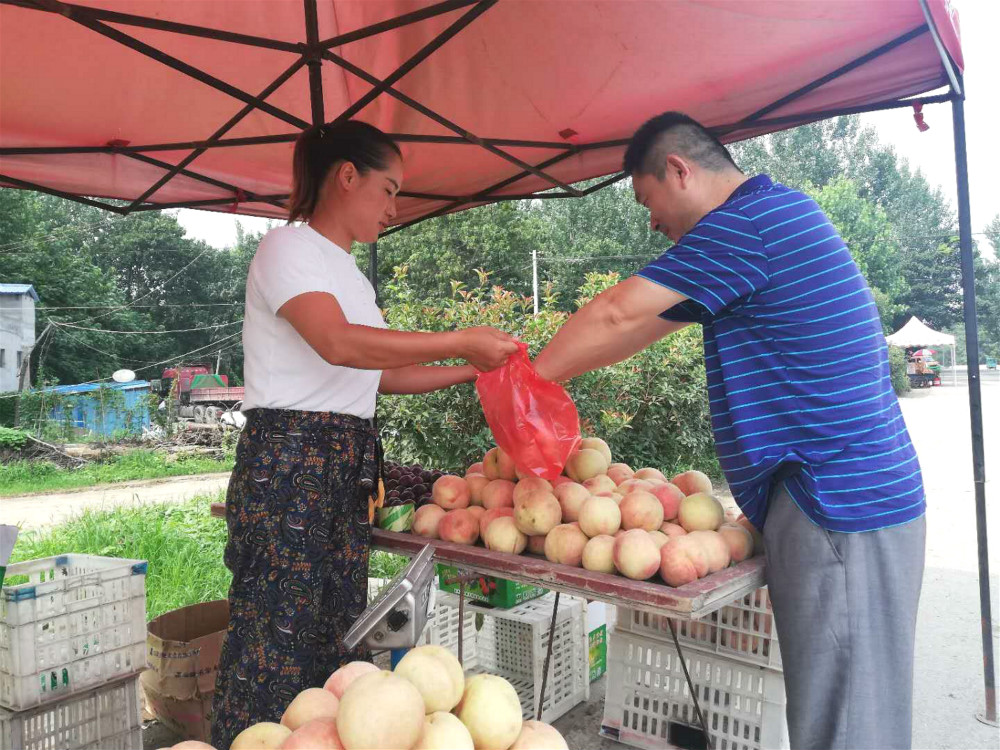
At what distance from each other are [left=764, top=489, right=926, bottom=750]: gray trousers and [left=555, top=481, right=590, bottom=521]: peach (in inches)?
28.8

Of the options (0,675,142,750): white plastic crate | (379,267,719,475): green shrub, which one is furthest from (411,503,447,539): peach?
(379,267,719,475): green shrub

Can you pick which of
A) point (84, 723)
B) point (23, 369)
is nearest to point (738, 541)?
point (84, 723)

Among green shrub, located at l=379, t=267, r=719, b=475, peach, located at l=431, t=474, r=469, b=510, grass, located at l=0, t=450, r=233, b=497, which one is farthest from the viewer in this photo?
grass, located at l=0, t=450, r=233, b=497

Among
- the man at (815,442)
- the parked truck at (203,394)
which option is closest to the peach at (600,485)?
the man at (815,442)

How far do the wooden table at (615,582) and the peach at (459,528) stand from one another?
0.04 m

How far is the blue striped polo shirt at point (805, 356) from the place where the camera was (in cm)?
173

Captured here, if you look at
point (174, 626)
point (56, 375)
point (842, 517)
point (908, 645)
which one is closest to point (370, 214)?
point (842, 517)

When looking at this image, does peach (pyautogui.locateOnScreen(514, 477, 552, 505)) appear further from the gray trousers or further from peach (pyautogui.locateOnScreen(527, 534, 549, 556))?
the gray trousers

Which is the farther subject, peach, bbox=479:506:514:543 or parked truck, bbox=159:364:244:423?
parked truck, bbox=159:364:244:423

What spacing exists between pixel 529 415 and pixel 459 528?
47 centimetres

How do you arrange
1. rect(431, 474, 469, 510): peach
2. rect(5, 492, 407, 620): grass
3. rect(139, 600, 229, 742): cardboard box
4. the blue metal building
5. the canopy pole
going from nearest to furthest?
rect(431, 474, 469, 510): peach, rect(139, 600, 229, 742): cardboard box, the canopy pole, rect(5, 492, 407, 620): grass, the blue metal building

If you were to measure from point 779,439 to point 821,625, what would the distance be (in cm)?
47

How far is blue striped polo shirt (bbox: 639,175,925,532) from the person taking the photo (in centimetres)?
173

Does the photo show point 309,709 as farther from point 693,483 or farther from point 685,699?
point 685,699
